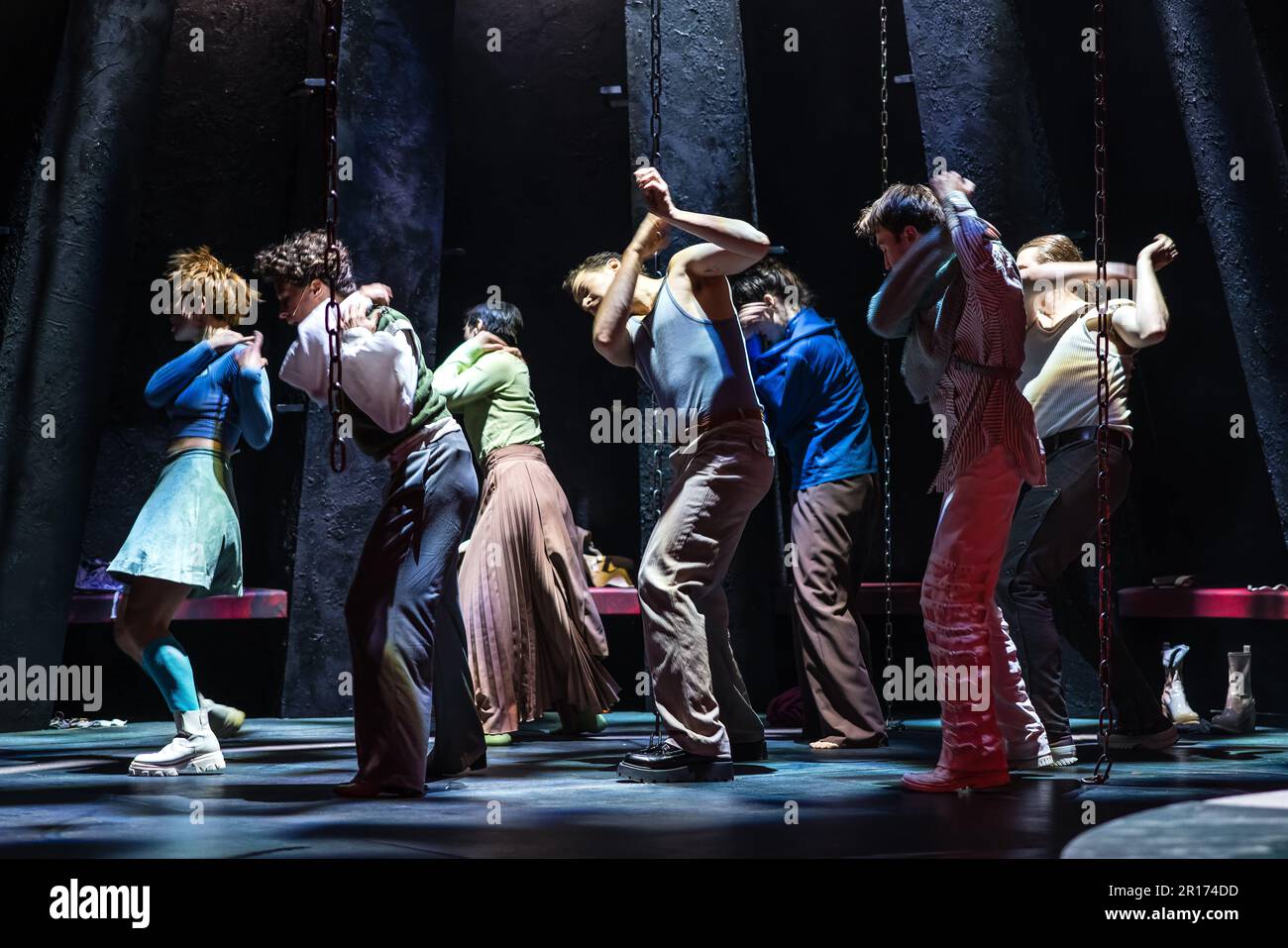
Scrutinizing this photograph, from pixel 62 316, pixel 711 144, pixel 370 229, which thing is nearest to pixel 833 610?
pixel 711 144

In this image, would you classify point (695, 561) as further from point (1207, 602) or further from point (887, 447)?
point (1207, 602)

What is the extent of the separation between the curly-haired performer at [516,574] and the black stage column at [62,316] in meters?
1.89

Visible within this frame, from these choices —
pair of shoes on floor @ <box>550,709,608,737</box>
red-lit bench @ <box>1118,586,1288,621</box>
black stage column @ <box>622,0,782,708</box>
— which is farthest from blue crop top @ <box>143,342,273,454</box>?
red-lit bench @ <box>1118,586,1288,621</box>

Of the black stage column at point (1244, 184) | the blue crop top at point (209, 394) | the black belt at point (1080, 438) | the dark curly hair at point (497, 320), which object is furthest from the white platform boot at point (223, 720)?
the black stage column at point (1244, 184)

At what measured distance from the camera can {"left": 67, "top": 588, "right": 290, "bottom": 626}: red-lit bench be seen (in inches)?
283

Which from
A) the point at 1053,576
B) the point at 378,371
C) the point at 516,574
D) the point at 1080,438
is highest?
the point at 378,371

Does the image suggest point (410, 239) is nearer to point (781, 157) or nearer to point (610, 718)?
point (781, 157)

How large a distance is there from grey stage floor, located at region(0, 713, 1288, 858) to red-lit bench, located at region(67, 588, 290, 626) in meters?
1.39

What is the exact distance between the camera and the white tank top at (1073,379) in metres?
5.49

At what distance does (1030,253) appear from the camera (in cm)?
563

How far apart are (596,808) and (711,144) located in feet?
14.7

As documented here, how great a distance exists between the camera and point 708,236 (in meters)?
4.59
